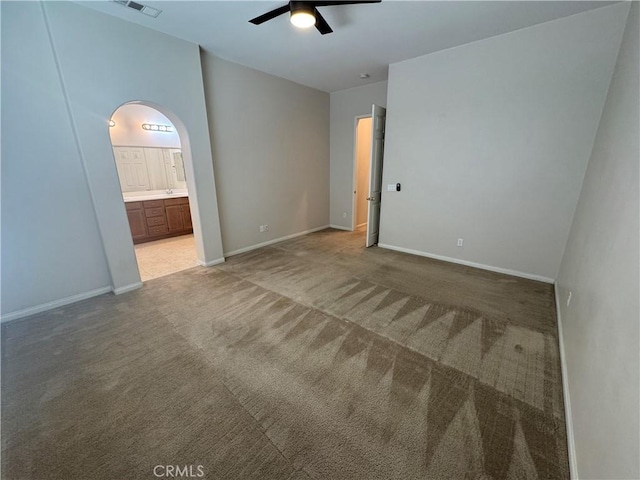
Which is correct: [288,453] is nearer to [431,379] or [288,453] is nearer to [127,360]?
[431,379]

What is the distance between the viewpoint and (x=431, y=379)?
1783 millimetres

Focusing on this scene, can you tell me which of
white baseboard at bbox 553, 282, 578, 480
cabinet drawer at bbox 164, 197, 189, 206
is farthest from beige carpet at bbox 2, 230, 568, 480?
cabinet drawer at bbox 164, 197, 189, 206

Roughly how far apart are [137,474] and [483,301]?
3.12 meters

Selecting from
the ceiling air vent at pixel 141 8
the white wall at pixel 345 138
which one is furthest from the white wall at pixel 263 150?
the ceiling air vent at pixel 141 8

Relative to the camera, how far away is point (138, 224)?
462 cm

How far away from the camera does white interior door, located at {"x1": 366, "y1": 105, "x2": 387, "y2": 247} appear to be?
4.08 metres

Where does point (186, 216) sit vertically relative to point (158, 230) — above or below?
above

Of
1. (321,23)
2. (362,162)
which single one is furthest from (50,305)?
(362,162)

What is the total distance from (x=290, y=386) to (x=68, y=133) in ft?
10.4

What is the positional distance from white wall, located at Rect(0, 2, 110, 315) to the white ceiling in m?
0.69

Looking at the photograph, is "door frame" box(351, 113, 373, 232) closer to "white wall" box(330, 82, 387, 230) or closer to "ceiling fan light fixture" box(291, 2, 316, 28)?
"white wall" box(330, 82, 387, 230)

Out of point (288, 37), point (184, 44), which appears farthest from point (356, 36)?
point (184, 44)

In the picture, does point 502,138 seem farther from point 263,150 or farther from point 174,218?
point 174,218

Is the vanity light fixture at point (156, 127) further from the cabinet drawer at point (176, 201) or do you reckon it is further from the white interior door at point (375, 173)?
the white interior door at point (375, 173)
